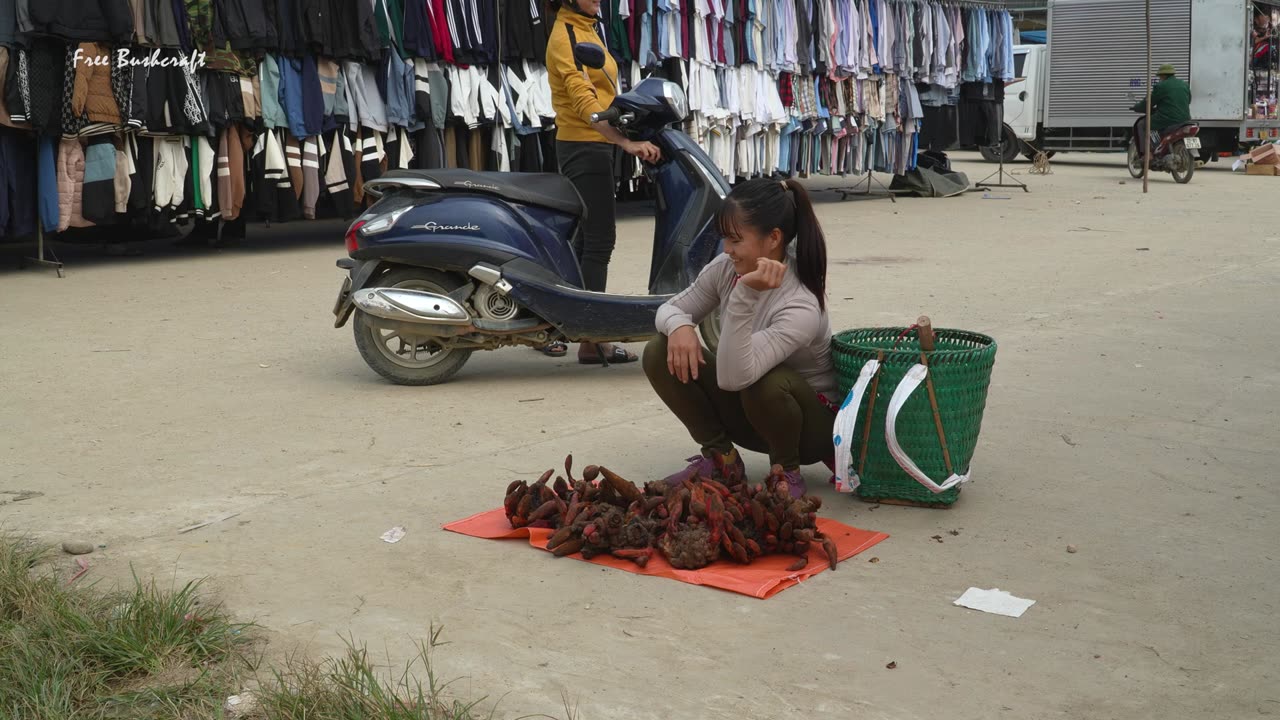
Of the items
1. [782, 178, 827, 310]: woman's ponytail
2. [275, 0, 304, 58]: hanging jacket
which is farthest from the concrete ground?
[275, 0, 304, 58]: hanging jacket

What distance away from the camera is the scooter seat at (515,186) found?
6027 millimetres

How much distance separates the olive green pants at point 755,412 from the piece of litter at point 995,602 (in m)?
0.89

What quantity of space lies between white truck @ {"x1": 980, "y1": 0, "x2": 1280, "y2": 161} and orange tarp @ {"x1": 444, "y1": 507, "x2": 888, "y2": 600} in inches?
705

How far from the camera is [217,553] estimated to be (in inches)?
146

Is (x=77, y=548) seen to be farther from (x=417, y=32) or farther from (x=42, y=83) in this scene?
(x=417, y=32)

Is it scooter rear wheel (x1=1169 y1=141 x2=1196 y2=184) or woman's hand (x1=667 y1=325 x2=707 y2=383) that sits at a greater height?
scooter rear wheel (x1=1169 y1=141 x2=1196 y2=184)

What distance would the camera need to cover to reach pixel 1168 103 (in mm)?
20094

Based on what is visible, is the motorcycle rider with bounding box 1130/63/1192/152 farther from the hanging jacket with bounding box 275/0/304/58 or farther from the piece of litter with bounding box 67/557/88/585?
the piece of litter with bounding box 67/557/88/585

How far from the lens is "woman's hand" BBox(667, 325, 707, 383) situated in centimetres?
407

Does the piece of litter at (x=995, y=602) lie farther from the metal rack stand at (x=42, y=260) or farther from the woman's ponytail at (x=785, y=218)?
the metal rack stand at (x=42, y=260)

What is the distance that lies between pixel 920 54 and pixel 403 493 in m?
13.9

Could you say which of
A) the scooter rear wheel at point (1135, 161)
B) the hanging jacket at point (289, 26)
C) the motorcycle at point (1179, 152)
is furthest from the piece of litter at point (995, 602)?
the scooter rear wheel at point (1135, 161)

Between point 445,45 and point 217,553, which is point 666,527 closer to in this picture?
point 217,553

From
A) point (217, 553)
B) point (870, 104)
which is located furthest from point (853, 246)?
point (217, 553)
